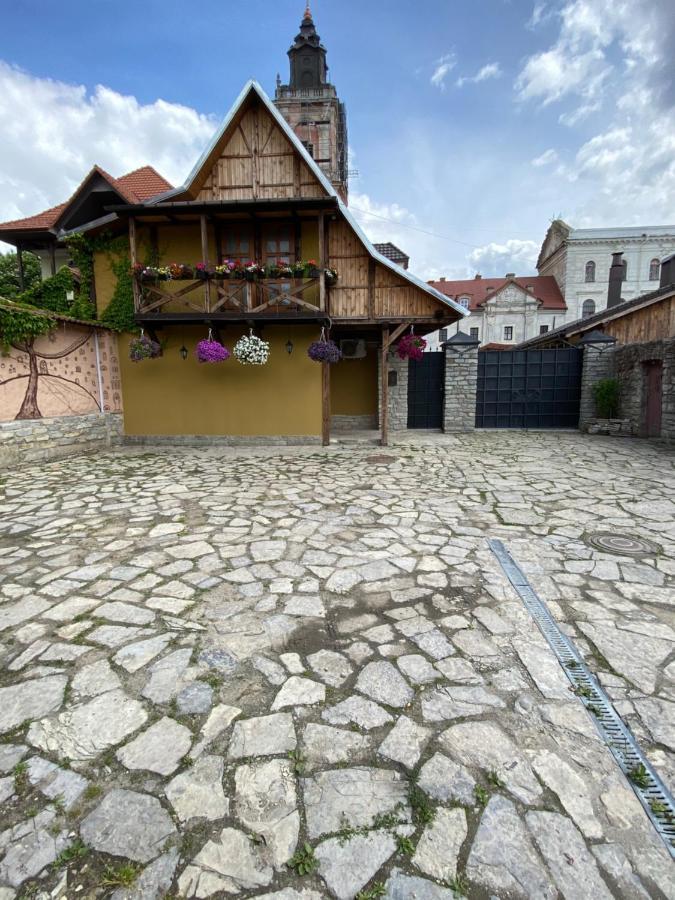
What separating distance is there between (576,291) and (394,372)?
32.3 m

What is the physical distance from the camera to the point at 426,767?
5.96 feet

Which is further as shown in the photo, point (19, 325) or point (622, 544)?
point (19, 325)

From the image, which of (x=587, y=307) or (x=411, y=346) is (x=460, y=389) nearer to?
(x=411, y=346)

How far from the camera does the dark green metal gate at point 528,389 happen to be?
13.6 metres

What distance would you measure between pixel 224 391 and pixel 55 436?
149 inches

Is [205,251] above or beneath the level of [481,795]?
above

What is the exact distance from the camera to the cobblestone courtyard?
4.79ft

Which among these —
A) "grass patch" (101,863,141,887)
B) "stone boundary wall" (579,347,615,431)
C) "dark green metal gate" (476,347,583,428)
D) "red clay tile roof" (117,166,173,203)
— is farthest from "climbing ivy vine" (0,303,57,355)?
"stone boundary wall" (579,347,615,431)

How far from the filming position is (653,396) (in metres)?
11.4

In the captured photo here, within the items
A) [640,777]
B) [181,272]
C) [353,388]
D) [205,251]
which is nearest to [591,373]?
[353,388]

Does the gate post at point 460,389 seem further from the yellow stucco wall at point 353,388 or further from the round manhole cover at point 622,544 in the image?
the round manhole cover at point 622,544

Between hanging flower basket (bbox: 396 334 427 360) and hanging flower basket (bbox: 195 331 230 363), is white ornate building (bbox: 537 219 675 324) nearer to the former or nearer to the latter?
hanging flower basket (bbox: 396 334 427 360)

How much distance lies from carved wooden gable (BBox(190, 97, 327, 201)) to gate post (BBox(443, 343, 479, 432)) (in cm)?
610

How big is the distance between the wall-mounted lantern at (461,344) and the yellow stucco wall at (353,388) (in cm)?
302
